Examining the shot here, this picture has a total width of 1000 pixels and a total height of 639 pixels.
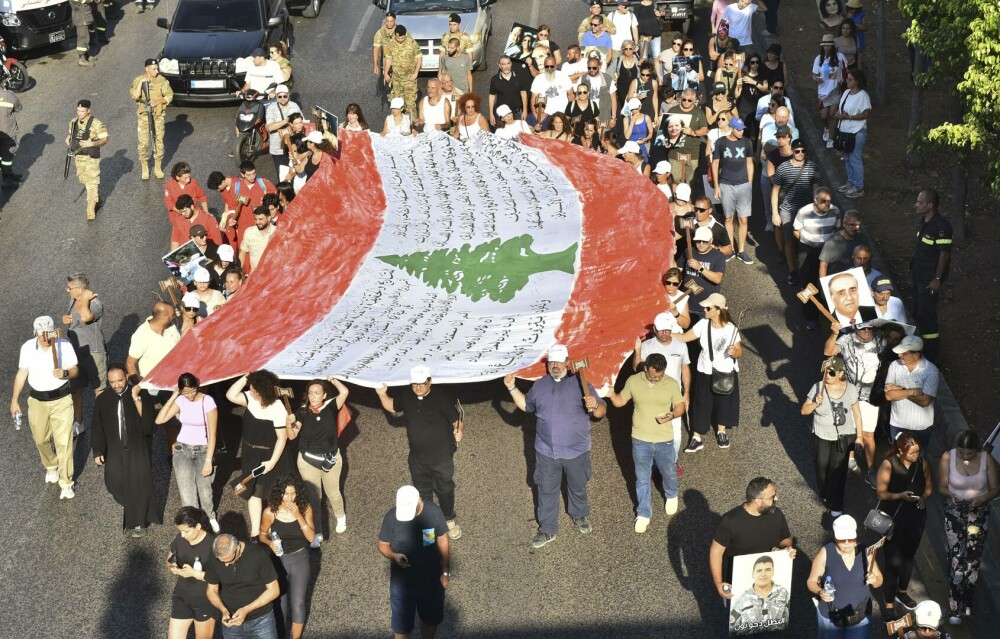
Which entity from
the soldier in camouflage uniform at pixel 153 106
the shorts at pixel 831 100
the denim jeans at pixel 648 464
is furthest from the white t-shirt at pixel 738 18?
the denim jeans at pixel 648 464

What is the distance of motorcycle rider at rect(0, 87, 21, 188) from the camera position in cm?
1912

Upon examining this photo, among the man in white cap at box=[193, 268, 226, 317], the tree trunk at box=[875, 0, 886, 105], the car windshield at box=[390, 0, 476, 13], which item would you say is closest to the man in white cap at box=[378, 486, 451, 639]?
the man in white cap at box=[193, 268, 226, 317]

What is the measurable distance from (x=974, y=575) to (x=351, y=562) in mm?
4953

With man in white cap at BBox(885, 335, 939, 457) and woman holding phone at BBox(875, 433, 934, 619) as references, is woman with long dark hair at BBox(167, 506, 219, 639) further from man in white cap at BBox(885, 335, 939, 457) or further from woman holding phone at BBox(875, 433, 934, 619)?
man in white cap at BBox(885, 335, 939, 457)

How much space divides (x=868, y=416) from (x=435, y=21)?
1273 centimetres

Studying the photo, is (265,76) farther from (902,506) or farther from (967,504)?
(967,504)

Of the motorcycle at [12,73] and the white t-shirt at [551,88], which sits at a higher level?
the white t-shirt at [551,88]

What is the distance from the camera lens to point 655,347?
11.9 m

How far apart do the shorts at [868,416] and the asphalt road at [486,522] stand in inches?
25.9

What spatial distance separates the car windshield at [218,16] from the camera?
22266mm

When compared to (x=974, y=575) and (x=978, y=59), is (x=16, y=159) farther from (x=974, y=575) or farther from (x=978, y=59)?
(x=974, y=575)

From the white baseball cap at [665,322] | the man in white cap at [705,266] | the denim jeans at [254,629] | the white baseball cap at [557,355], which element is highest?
the white baseball cap at [557,355]

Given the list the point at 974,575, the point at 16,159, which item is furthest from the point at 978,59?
the point at 16,159

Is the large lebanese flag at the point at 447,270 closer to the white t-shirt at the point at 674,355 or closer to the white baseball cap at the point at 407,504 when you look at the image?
the white t-shirt at the point at 674,355
